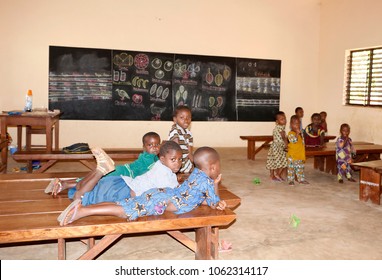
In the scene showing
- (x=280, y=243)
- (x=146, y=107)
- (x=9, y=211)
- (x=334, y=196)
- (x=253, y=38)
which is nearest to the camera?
(x=9, y=211)

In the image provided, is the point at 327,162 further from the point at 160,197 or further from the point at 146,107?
the point at 160,197

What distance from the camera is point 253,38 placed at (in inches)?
366

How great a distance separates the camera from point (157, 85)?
8703 millimetres

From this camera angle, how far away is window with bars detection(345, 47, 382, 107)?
8008 millimetres

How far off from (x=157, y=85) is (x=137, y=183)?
19.6 ft

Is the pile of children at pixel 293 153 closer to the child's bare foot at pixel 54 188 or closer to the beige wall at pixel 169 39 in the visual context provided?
the beige wall at pixel 169 39

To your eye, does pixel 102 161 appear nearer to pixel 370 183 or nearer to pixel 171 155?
pixel 171 155

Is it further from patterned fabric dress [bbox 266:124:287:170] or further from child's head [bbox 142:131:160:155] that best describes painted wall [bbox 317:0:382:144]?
child's head [bbox 142:131:160:155]

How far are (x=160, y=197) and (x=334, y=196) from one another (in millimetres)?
3212

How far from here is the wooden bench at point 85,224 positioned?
2.25 m

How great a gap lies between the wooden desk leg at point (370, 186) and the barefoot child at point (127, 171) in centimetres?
274

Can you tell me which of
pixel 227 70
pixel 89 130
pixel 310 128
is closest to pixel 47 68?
pixel 89 130

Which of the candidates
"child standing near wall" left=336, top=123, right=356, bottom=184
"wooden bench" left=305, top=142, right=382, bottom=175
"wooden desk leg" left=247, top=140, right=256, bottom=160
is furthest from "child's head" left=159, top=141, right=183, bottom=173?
"wooden desk leg" left=247, top=140, right=256, bottom=160

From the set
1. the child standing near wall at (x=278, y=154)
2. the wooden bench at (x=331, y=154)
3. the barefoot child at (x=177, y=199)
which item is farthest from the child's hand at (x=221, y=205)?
the wooden bench at (x=331, y=154)
